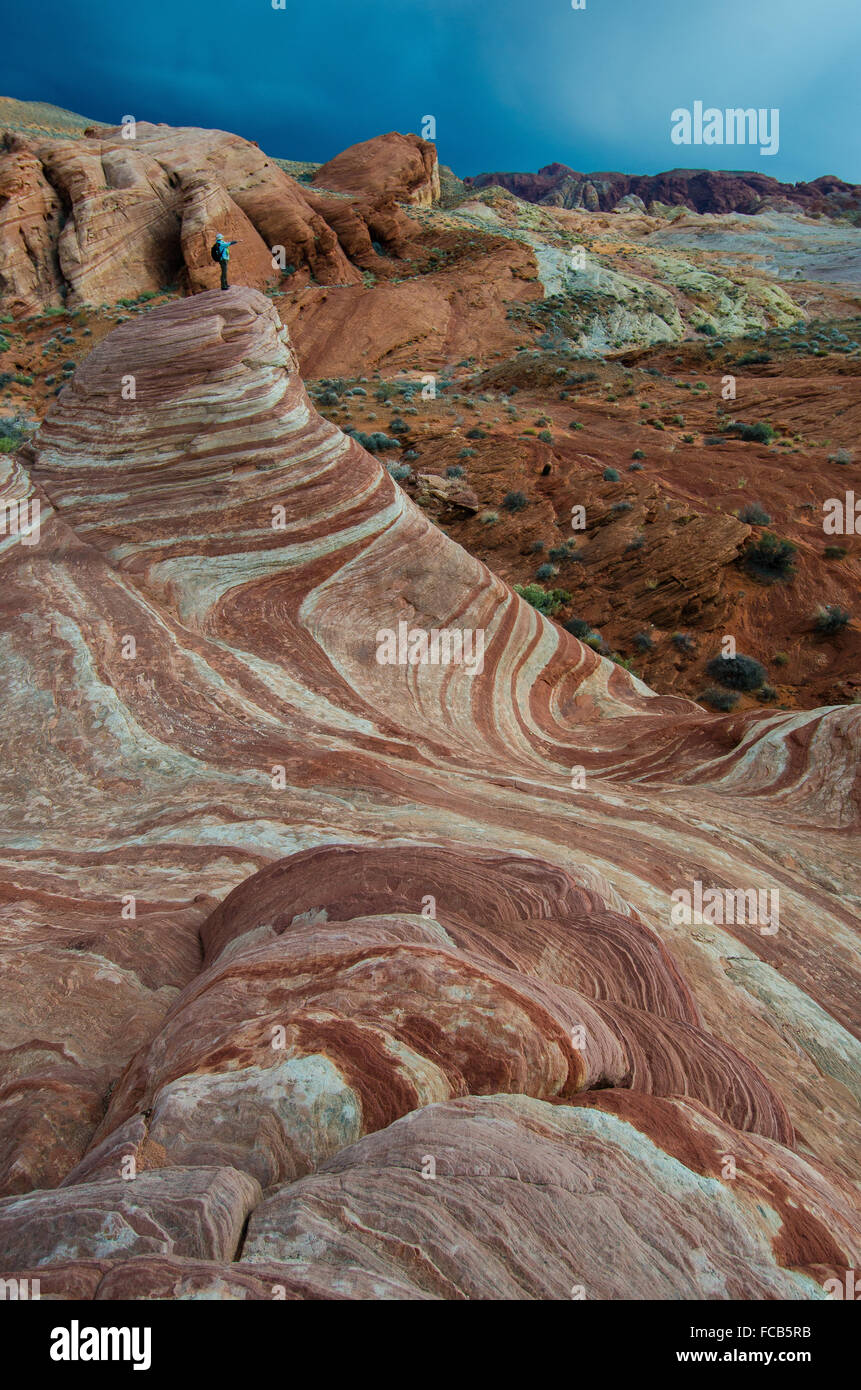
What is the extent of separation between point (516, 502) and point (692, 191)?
609ft

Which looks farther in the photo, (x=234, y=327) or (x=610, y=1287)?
(x=234, y=327)

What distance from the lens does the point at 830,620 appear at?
63.6 feet

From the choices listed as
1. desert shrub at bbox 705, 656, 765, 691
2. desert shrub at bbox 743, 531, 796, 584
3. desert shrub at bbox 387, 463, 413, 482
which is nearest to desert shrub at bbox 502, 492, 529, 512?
desert shrub at bbox 387, 463, 413, 482

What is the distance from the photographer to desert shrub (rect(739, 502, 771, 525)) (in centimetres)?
2314

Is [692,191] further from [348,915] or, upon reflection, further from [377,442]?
[348,915]

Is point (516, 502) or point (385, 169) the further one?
point (385, 169)

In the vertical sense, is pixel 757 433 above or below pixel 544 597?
above

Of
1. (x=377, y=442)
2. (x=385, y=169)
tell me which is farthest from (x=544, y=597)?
(x=385, y=169)

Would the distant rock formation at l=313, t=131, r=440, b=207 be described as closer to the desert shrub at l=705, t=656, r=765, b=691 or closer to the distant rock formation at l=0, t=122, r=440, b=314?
the distant rock formation at l=0, t=122, r=440, b=314

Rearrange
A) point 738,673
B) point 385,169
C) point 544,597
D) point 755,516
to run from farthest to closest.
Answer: point 385,169 → point 755,516 → point 544,597 → point 738,673

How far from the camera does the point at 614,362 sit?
41781 mm

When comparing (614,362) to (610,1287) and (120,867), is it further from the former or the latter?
(610,1287)

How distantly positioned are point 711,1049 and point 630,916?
147 cm

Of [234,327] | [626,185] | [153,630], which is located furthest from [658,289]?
[626,185]
